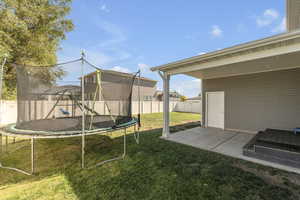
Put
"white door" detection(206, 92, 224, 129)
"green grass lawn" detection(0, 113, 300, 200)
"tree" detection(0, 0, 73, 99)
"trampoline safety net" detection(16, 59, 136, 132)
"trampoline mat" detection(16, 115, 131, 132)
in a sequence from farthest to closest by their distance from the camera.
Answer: "tree" detection(0, 0, 73, 99), "white door" detection(206, 92, 224, 129), "trampoline safety net" detection(16, 59, 136, 132), "trampoline mat" detection(16, 115, 131, 132), "green grass lawn" detection(0, 113, 300, 200)

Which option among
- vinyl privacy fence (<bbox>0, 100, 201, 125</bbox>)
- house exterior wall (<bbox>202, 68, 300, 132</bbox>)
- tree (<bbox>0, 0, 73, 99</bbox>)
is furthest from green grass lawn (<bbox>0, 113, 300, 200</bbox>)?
tree (<bbox>0, 0, 73, 99</bbox>)

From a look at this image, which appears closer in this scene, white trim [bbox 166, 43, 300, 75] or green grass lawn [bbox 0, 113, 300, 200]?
green grass lawn [bbox 0, 113, 300, 200]

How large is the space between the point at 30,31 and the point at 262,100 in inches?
507

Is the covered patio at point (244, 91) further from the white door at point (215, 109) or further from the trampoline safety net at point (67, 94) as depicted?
the trampoline safety net at point (67, 94)

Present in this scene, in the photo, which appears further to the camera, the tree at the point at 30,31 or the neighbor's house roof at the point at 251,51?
the tree at the point at 30,31

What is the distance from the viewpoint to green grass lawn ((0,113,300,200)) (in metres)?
1.78

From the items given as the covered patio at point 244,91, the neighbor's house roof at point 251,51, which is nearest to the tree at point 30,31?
the covered patio at point 244,91

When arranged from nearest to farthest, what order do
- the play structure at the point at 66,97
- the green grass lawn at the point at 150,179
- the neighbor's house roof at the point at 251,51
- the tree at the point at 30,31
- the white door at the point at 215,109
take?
1. the green grass lawn at the point at 150,179
2. the neighbor's house roof at the point at 251,51
3. the play structure at the point at 66,97
4. the white door at the point at 215,109
5. the tree at the point at 30,31

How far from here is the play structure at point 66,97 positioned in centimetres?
254

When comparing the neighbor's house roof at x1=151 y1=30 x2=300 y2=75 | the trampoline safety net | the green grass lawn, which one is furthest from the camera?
the trampoline safety net

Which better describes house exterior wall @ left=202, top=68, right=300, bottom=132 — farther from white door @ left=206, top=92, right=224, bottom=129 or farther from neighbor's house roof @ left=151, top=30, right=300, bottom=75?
neighbor's house roof @ left=151, top=30, right=300, bottom=75

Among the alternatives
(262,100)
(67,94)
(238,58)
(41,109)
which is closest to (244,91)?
(262,100)

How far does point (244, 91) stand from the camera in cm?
504

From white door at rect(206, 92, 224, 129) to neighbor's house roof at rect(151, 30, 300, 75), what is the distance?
2.92m
